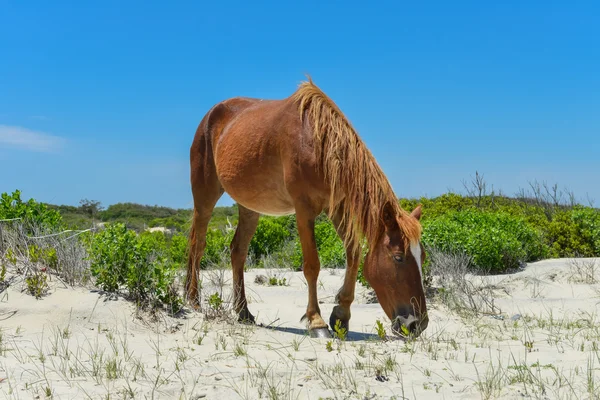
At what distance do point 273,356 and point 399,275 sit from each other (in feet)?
4.18

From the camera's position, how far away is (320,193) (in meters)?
5.48

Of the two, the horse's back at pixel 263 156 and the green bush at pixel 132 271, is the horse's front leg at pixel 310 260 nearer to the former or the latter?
the horse's back at pixel 263 156

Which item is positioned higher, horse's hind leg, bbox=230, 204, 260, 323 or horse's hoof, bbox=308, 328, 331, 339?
horse's hind leg, bbox=230, 204, 260, 323

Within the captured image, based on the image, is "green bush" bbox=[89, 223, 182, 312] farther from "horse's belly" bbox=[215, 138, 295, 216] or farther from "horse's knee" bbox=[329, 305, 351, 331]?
"horse's knee" bbox=[329, 305, 351, 331]

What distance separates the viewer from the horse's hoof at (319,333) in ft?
17.4

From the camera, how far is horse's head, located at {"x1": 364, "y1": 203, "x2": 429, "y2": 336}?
16.1ft

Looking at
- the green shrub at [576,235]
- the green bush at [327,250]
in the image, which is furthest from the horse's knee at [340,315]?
the green shrub at [576,235]

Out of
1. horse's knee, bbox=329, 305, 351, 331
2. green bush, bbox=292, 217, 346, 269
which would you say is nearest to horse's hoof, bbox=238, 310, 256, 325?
horse's knee, bbox=329, 305, 351, 331

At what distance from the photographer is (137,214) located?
30.4 m

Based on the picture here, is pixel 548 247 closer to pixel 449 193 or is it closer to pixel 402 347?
pixel 449 193

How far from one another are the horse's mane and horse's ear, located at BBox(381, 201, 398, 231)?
0.03 meters

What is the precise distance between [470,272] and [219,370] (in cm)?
632

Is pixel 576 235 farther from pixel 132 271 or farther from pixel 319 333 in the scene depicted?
pixel 132 271

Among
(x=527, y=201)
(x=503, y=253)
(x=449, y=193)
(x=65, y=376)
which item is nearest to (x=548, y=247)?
(x=503, y=253)
